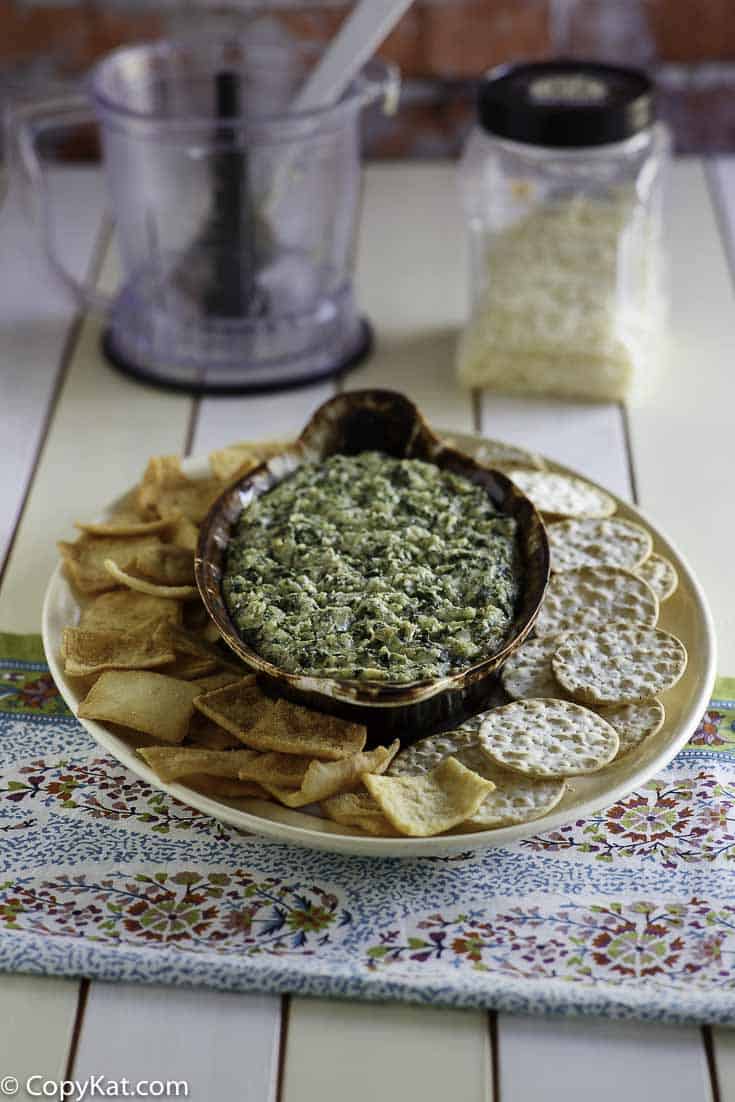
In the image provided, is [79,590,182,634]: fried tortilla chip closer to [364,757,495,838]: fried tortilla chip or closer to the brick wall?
[364,757,495,838]: fried tortilla chip

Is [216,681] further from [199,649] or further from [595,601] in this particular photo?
[595,601]

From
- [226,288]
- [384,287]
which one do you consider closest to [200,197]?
[226,288]

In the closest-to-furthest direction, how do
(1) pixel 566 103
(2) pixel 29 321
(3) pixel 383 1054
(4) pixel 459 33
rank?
(3) pixel 383 1054, (1) pixel 566 103, (2) pixel 29 321, (4) pixel 459 33

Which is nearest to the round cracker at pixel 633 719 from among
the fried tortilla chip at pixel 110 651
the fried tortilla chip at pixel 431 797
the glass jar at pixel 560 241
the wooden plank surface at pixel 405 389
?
the fried tortilla chip at pixel 431 797

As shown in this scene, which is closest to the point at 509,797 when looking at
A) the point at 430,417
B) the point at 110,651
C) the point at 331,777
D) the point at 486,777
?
the point at 486,777

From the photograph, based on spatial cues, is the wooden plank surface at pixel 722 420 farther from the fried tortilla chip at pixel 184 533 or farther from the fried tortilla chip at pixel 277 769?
the fried tortilla chip at pixel 184 533

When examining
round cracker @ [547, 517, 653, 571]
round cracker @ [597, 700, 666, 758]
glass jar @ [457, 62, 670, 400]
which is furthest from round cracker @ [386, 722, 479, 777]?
glass jar @ [457, 62, 670, 400]
